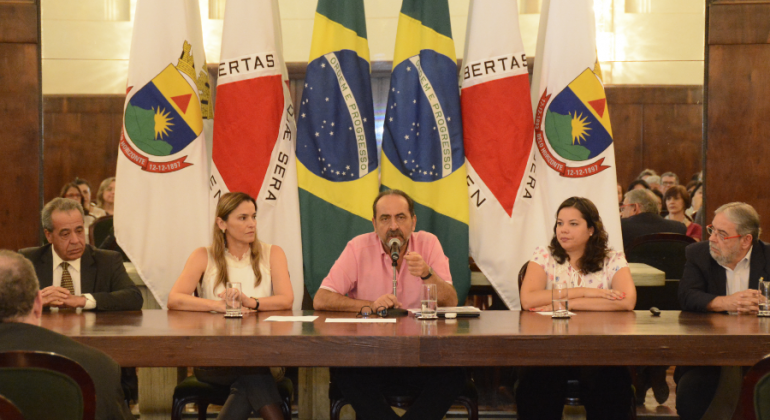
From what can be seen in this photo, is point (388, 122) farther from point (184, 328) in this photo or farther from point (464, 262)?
point (184, 328)

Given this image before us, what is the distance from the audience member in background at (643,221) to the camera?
4.97 meters

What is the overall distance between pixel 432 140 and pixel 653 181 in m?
4.15

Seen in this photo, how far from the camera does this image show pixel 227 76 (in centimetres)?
397

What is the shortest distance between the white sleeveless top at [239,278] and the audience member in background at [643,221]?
2.77 meters

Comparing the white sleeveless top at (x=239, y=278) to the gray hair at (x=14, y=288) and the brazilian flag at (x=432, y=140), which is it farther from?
the gray hair at (x=14, y=288)

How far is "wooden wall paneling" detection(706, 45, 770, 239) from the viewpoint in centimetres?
403

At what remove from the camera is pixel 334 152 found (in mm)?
3957

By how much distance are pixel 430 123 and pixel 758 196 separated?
188cm

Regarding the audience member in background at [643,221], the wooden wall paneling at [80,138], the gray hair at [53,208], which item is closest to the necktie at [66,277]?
the gray hair at [53,208]

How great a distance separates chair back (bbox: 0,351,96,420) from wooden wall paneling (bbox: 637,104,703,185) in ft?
23.5

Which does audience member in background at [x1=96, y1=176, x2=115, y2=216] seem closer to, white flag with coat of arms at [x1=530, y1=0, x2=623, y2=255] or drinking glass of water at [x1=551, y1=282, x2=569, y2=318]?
white flag with coat of arms at [x1=530, y1=0, x2=623, y2=255]

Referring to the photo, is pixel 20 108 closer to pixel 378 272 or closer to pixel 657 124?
pixel 378 272

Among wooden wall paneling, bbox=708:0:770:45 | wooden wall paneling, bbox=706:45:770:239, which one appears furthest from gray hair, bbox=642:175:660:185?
wooden wall paneling, bbox=708:0:770:45

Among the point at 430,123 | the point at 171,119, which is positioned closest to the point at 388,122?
the point at 430,123
